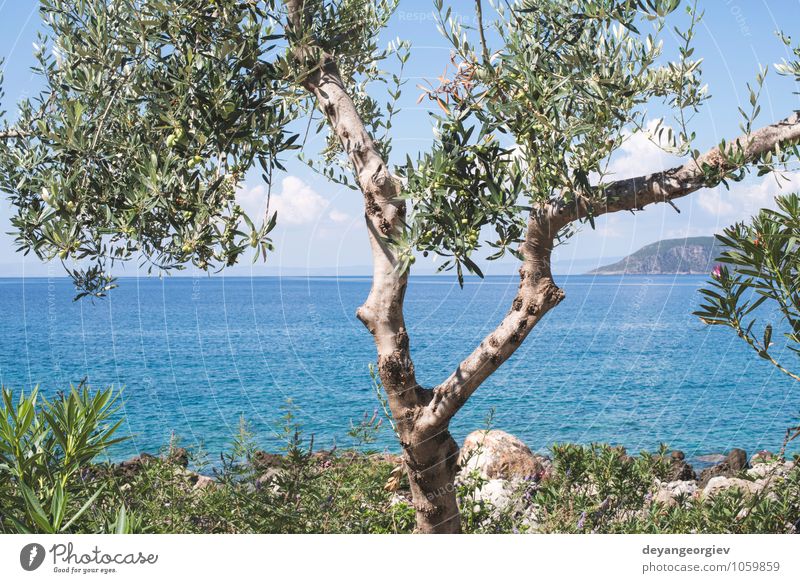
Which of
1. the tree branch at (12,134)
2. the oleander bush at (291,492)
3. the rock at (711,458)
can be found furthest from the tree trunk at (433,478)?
the rock at (711,458)

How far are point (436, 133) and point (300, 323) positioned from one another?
60.0m

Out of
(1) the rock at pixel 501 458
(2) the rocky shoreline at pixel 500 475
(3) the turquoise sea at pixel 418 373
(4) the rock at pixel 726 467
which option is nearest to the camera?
(2) the rocky shoreline at pixel 500 475

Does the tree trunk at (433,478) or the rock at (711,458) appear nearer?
the tree trunk at (433,478)

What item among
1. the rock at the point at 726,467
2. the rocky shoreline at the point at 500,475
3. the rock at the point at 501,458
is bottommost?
the rock at the point at 726,467

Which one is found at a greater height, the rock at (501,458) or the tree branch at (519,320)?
the tree branch at (519,320)

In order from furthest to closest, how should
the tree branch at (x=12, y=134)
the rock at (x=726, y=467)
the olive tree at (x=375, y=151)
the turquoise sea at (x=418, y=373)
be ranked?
the turquoise sea at (x=418, y=373) → the rock at (x=726, y=467) → the tree branch at (x=12, y=134) → the olive tree at (x=375, y=151)

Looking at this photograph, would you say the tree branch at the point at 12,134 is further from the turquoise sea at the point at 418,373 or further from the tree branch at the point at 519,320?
the tree branch at the point at 519,320

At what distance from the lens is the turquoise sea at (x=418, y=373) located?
22.0 meters

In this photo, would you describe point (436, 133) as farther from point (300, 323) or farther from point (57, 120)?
point (300, 323)

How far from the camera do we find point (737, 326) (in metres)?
4.26

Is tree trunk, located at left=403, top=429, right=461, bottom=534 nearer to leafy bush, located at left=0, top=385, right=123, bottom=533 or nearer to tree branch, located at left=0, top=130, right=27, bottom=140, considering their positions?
leafy bush, located at left=0, top=385, right=123, bottom=533

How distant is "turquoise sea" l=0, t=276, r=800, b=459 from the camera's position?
2200cm

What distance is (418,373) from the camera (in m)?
33.0
